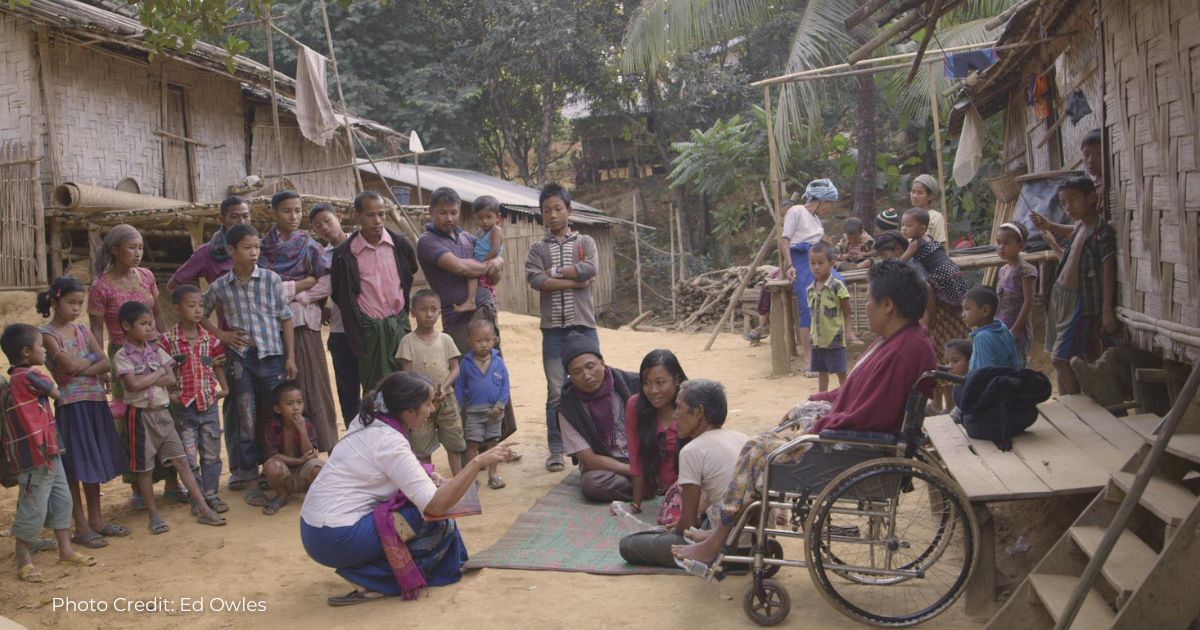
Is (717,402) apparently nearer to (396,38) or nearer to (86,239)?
(86,239)

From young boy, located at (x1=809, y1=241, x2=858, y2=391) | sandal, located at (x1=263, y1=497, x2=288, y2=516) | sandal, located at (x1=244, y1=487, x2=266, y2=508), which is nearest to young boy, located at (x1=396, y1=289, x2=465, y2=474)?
sandal, located at (x1=263, y1=497, x2=288, y2=516)

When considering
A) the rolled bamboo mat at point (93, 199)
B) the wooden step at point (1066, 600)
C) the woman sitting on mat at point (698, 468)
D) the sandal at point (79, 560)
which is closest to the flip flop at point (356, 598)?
the woman sitting on mat at point (698, 468)

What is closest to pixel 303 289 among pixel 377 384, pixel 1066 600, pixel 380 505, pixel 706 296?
pixel 377 384

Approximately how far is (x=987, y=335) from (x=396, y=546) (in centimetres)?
346

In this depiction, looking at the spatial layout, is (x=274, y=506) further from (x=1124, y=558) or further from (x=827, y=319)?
(x=1124, y=558)

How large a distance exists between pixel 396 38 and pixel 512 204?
7531 millimetres

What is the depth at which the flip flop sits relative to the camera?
165 inches

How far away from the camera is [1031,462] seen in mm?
3725

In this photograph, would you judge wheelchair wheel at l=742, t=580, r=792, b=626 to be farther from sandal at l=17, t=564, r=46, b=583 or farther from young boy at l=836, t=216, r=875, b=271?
young boy at l=836, t=216, r=875, b=271

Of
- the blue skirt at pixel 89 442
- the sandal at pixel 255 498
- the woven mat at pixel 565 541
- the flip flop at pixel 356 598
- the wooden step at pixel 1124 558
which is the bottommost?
the flip flop at pixel 356 598

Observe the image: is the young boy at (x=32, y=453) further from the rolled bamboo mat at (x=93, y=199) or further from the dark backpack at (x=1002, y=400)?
the rolled bamboo mat at (x=93, y=199)

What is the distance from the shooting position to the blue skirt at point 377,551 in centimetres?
409

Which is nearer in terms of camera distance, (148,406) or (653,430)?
(653,430)

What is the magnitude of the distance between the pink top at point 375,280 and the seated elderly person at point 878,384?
2.95 meters
